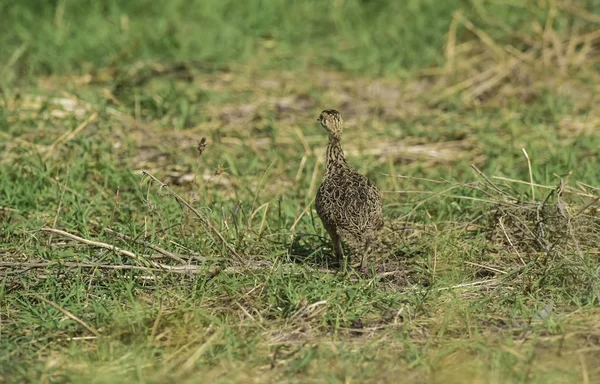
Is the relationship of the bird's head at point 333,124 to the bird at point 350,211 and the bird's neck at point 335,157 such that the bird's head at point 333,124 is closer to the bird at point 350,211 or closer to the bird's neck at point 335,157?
the bird's neck at point 335,157

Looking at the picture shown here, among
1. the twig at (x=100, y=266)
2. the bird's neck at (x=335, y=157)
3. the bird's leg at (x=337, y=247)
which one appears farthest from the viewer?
the bird's neck at (x=335, y=157)

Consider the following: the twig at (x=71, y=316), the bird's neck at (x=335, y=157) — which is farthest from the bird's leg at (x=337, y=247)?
the twig at (x=71, y=316)

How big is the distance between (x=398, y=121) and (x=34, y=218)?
3.86 metres

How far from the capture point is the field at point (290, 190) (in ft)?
16.7

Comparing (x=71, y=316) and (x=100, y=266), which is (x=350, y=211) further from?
(x=71, y=316)

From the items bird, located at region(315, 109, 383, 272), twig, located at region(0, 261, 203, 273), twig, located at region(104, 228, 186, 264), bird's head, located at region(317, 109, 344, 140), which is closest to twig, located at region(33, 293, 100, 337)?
twig, located at region(0, 261, 203, 273)

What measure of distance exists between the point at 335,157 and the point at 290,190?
1.44m

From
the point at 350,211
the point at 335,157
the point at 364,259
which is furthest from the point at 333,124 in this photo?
the point at 364,259

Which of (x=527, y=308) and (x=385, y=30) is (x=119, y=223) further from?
(x=385, y=30)

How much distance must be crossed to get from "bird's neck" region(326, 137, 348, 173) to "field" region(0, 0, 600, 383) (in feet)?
1.68

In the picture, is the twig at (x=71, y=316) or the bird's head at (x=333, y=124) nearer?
the twig at (x=71, y=316)

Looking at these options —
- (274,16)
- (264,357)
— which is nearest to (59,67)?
(274,16)

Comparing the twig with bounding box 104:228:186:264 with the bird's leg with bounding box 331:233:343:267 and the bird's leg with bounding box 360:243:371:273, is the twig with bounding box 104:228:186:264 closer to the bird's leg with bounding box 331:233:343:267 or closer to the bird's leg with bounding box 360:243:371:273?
the bird's leg with bounding box 331:233:343:267

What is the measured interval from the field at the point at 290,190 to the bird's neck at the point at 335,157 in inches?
20.2
